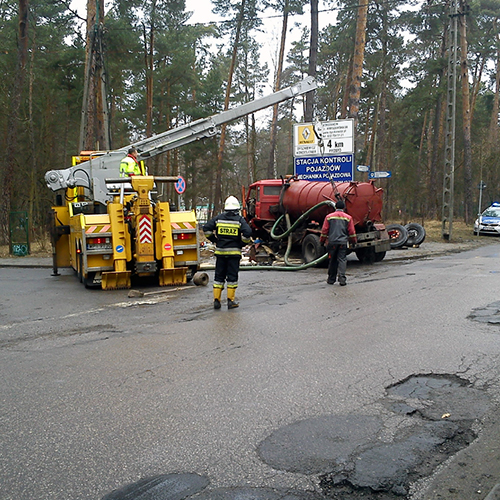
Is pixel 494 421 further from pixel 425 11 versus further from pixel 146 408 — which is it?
pixel 425 11

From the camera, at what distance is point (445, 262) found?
1634 cm

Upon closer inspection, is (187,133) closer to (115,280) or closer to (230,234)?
(115,280)

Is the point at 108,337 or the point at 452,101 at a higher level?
the point at 452,101

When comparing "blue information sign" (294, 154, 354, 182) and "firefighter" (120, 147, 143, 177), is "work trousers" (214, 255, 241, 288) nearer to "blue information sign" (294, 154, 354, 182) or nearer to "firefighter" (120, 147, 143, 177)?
"firefighter" (120, 147, 143, 177)

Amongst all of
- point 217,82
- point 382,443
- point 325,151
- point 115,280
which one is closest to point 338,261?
point 115,280

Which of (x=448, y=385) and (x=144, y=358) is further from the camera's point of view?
(x=144, y=358)

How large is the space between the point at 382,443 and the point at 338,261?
8143 millimetres

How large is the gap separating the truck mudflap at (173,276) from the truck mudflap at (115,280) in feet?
2.30

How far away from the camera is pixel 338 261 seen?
1173 centimetres

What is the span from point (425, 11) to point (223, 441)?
3631cm

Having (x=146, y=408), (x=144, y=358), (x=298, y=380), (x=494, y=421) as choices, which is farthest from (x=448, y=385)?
(x=144, y=358)

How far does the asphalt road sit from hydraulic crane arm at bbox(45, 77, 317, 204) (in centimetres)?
516

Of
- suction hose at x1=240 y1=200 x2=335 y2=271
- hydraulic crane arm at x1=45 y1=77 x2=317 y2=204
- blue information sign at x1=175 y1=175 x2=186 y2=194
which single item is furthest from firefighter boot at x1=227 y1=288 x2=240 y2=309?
suction hose at x1=240 y1=200 x2=335 y2=271

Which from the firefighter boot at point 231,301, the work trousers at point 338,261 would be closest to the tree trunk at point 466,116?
the work trousers at point 338,261
